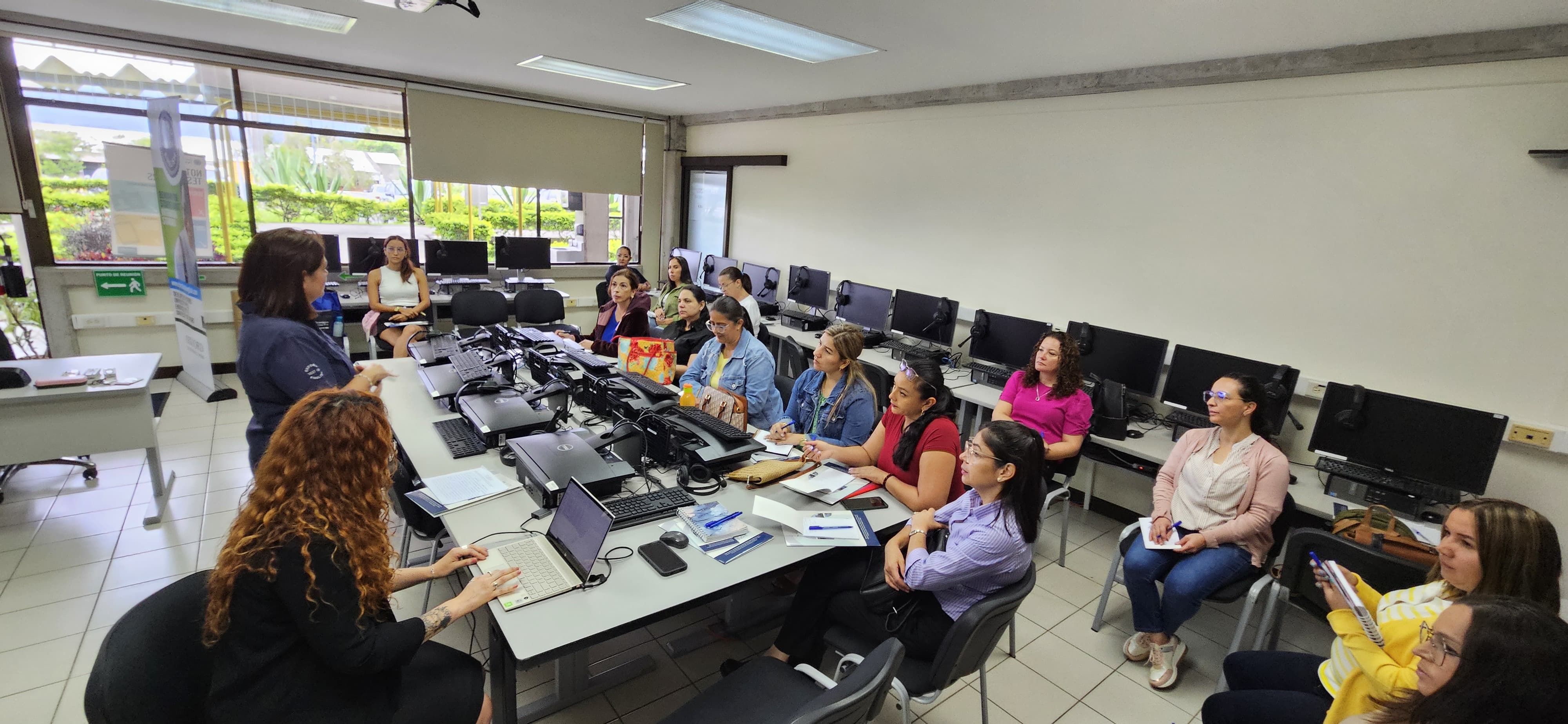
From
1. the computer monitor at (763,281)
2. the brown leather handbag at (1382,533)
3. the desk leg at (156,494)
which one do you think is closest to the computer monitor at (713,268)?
the computer monitor at (763,281)

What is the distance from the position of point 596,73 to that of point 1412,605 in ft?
19.4

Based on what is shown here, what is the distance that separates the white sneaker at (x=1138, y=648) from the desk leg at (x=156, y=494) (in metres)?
4.85

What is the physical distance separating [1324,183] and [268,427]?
4.96m

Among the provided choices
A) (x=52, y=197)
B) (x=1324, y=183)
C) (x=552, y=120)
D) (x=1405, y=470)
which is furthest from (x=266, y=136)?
(x=1405, y=470)

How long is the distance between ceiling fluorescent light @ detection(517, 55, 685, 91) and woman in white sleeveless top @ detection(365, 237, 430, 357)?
197cm

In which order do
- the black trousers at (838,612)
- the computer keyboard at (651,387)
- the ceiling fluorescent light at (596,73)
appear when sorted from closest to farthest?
the black trousers at (838,612), the computer keyboard at (651,387), the ceiling fluorescent light at (596,73)

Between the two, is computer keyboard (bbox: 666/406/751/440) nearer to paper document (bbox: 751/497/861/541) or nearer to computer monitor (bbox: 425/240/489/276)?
paper document (bbox: 751/497/861/541)

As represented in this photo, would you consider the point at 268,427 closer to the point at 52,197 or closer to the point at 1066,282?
the point at 1066,282

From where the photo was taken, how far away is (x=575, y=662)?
2.36 meters

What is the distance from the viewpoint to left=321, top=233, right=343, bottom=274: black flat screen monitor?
20.5 feet

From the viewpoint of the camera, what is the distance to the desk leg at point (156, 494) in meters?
3.45

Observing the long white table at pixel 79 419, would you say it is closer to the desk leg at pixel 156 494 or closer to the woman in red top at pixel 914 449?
the desk leg at pixel 156 494

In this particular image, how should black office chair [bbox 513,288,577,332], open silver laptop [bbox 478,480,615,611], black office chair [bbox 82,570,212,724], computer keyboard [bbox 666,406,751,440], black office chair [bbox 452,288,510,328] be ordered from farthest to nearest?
black office chair [bbox 513,288,577,332]
black office chair [bbox 452,288,510,328]
computer keyboard [bbox 666,406,751,440]
open silver laptop [bbox 478,480,615,611]
black office chair [bbox 82,570,212,724]

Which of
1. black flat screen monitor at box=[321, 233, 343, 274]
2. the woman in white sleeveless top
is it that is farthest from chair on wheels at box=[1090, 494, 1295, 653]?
black flat screen monitor at box=[321, 233, 343, 274]
